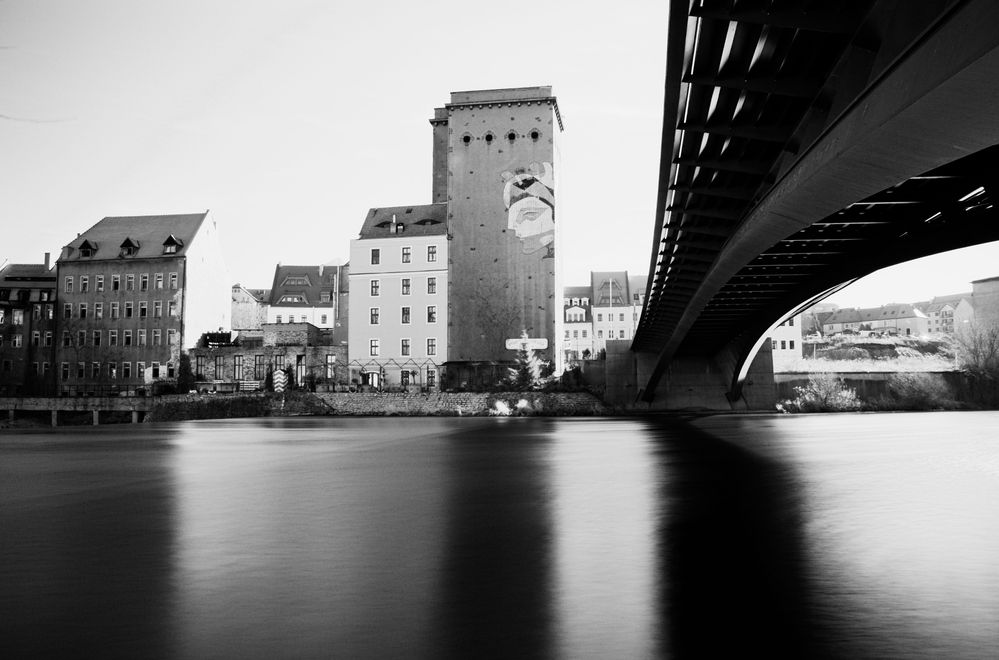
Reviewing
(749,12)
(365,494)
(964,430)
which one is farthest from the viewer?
(964,430)

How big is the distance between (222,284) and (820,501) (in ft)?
259

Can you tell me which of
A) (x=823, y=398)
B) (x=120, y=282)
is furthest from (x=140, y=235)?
(x=823, y=398)

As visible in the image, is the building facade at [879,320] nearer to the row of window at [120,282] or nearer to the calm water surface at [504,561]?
the row of window at [120,282]

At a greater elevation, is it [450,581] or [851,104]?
[851,104]

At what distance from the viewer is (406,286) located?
2596 inches

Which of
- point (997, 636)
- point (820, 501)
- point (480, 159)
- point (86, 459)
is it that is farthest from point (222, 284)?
point (997, 636)

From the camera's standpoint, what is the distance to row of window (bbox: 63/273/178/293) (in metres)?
73.9

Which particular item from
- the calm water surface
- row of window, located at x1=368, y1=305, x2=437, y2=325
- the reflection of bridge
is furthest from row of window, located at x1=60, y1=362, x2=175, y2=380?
the reflection of bridge

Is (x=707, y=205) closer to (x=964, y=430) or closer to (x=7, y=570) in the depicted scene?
(x=7, y=570)

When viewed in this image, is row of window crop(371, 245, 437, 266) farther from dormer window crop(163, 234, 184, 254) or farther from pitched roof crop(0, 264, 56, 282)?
pitched roof crop(0, 264, 56, 282)

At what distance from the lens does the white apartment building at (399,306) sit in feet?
213

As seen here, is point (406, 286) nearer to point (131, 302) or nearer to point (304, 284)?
point (131, 302)

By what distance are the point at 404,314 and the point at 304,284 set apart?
42.5 m

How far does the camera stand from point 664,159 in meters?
14.9
